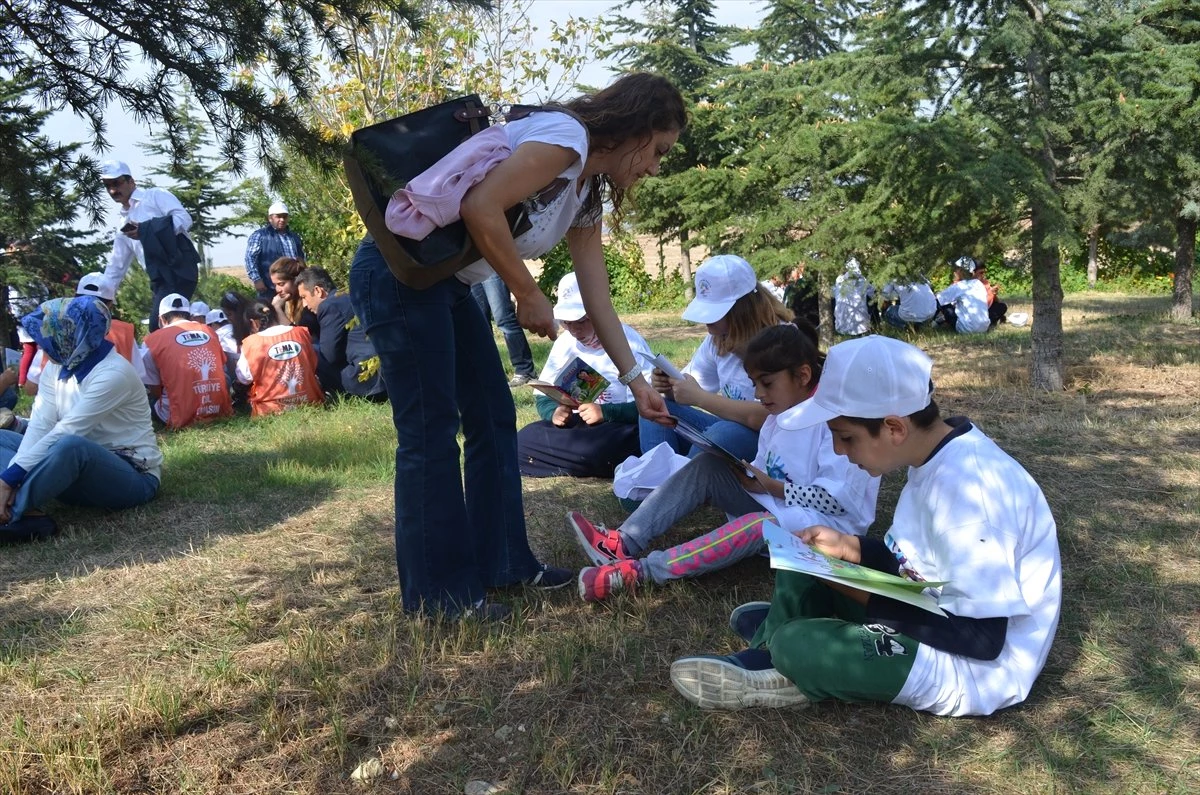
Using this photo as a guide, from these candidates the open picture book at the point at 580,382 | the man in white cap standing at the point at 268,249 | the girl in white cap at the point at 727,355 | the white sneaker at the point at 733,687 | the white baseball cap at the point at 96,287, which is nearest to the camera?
the white sneaker at the point at 733,687

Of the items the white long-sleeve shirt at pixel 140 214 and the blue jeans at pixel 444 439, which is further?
the white long-sleeve shirt at pixel 140 214

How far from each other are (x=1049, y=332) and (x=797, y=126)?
2907mm

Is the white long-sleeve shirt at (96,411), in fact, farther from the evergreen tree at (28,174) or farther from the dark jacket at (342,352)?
the dark jacket at (342,352)

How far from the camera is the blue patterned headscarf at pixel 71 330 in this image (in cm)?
475

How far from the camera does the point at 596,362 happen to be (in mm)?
5230

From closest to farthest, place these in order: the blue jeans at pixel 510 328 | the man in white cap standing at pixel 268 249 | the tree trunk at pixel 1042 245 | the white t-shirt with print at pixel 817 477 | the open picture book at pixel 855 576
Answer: the open picture book at pixel 855 576, the white t-shirt with print at pixel 817 477, the tree trunk at pixel 1042 245, the blue jeans at pixel 510 328, the man in white cap standing at pixel 268 249

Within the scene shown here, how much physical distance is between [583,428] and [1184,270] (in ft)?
30.8

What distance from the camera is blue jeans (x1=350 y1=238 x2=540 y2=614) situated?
2.91 m

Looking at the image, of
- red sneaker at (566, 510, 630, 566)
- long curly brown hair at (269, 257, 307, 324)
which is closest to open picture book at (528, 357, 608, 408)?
red sneaker at (566, 510, 630, 566)

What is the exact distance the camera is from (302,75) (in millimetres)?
2777

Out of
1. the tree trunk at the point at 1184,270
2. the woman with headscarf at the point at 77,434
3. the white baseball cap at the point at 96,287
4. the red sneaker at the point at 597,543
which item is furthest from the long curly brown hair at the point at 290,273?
the tree trunk at the point at 1184,270

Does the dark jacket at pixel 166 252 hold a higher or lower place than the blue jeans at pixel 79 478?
higher

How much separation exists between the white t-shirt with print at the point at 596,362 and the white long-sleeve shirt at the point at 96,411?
215cm

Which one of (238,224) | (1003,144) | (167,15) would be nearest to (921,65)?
(1003,144)
